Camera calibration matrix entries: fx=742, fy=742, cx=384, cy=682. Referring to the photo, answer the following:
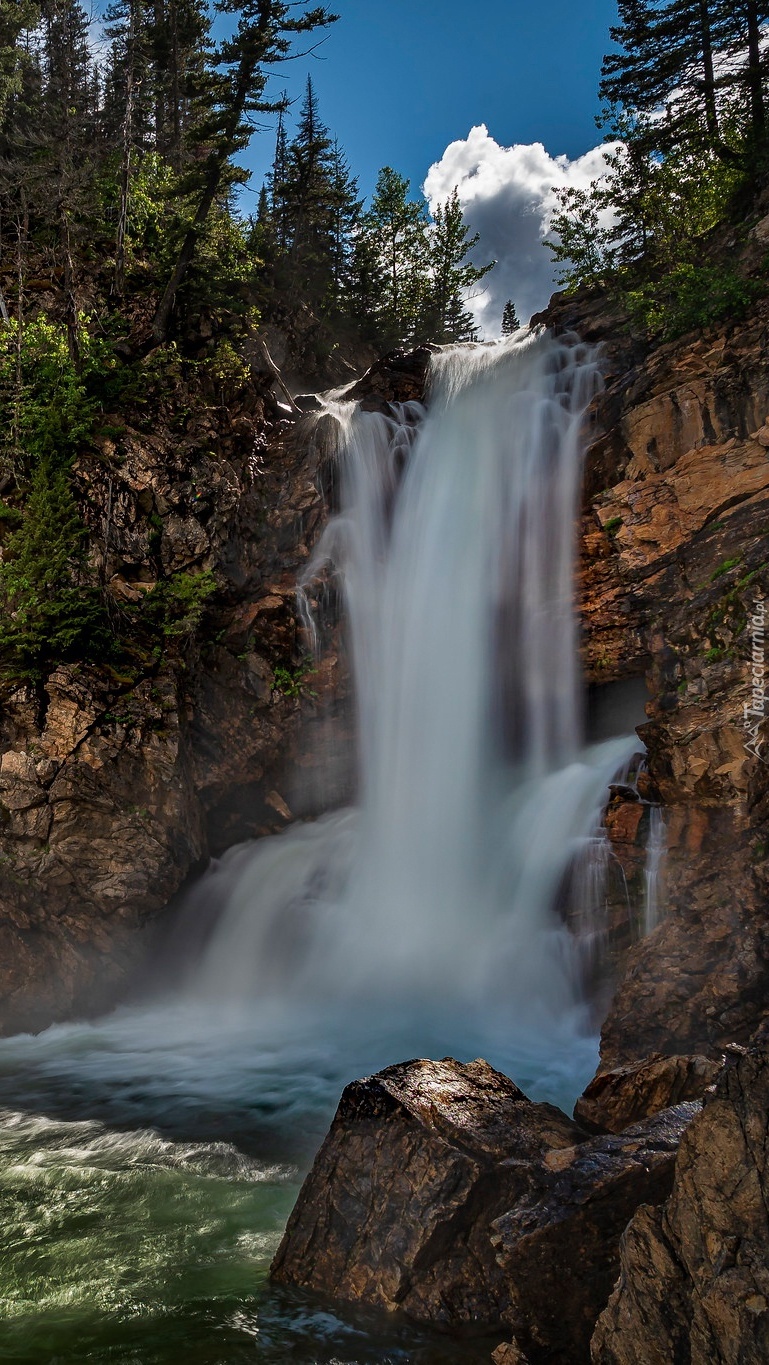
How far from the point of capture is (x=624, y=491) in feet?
43.5

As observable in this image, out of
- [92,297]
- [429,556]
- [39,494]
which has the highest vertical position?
[92,297]

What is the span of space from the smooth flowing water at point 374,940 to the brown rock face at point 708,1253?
3.97 ft

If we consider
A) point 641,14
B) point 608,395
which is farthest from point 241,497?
point 641,14

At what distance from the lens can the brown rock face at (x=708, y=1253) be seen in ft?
9.66

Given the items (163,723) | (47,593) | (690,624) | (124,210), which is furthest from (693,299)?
(124,210)

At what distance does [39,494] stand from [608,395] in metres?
10.7

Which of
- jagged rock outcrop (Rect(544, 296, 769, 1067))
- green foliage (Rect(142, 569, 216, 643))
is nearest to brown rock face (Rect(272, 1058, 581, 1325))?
jagged rock outcrop (Rect(544, 296, 769, 1067))

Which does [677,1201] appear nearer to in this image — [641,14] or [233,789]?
[233,789]

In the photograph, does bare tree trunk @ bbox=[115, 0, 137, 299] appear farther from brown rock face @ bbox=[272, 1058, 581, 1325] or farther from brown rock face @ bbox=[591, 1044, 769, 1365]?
brown rock face @ bbox=[591, 1044, 769, 1365]

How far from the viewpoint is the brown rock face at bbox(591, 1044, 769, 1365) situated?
295 centimetres

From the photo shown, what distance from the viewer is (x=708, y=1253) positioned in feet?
10.3

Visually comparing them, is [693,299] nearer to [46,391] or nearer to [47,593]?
[46,391]

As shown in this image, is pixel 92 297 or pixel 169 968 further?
pixel 92 297
